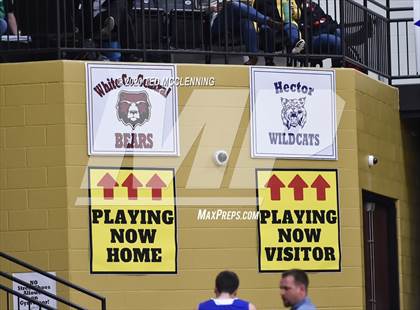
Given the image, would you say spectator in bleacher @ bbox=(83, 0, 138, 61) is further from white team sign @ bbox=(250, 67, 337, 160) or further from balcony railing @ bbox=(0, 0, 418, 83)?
white team sign @ bbox=(250, 67, 337, 160)

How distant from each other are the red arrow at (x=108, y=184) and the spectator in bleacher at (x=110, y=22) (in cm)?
151

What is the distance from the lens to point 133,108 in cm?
1698

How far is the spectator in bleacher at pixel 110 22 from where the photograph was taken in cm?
1722

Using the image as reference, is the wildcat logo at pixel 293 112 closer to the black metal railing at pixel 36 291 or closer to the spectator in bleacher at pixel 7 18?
the black metal railing at pixel 36 291

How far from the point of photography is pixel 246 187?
1727cm

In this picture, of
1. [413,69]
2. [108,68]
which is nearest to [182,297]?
[108,68]

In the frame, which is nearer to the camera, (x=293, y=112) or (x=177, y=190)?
(x=177, y=190)

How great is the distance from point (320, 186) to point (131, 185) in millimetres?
2301

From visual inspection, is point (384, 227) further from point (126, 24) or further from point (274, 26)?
point (126, 24)

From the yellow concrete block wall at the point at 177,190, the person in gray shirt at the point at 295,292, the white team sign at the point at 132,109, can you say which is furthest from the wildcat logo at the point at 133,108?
the person in gray shirt at the point at 295,292

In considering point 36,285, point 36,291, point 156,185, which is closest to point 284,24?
point 156,185

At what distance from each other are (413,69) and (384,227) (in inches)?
103

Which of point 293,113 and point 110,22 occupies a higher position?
point 110,22

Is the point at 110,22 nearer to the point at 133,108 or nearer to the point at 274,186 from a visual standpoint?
the point at 133,108
